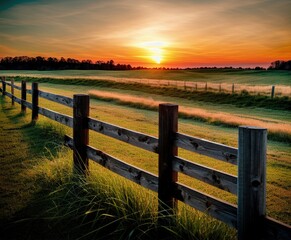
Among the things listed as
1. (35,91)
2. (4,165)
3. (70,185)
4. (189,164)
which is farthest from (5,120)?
(189,164)

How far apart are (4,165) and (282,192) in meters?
5.71

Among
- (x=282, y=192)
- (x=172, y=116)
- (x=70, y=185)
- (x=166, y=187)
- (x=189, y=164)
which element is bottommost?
(x=282, y=192)

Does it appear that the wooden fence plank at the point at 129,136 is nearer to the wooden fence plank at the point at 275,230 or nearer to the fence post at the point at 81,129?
the fence post at the point at 81,129

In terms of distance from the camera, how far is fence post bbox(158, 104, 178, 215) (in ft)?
12.0

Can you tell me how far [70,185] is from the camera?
5285 mm

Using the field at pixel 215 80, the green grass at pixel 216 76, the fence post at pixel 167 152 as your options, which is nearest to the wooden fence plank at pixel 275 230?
the fence post at pixel 167 152

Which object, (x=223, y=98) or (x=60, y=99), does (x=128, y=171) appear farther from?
(x=223, y=98)

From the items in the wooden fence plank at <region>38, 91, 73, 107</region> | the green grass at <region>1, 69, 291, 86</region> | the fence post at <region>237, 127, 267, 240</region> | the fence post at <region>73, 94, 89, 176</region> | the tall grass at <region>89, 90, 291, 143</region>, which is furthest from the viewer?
the green grass at <region>1, 69, 291, 86</region>

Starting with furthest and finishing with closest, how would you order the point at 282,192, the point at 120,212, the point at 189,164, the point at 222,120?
the point at 222,120, the point at 282,192, the point at 120,212, the point at 189,164

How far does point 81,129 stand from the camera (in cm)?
549

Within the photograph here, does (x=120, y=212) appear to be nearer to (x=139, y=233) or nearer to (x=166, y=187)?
(x=139, y=233)

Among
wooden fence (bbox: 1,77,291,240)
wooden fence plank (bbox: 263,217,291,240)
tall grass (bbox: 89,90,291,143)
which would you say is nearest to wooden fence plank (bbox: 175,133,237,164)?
wooden fence (bbox: 1,77,291,240)

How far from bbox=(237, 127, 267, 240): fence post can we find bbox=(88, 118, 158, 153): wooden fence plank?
1322 mm

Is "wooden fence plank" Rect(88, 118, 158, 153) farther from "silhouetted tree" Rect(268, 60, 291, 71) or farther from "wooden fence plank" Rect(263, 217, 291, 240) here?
"silhouetted tree" Rect(268, 60, 291, 71)
